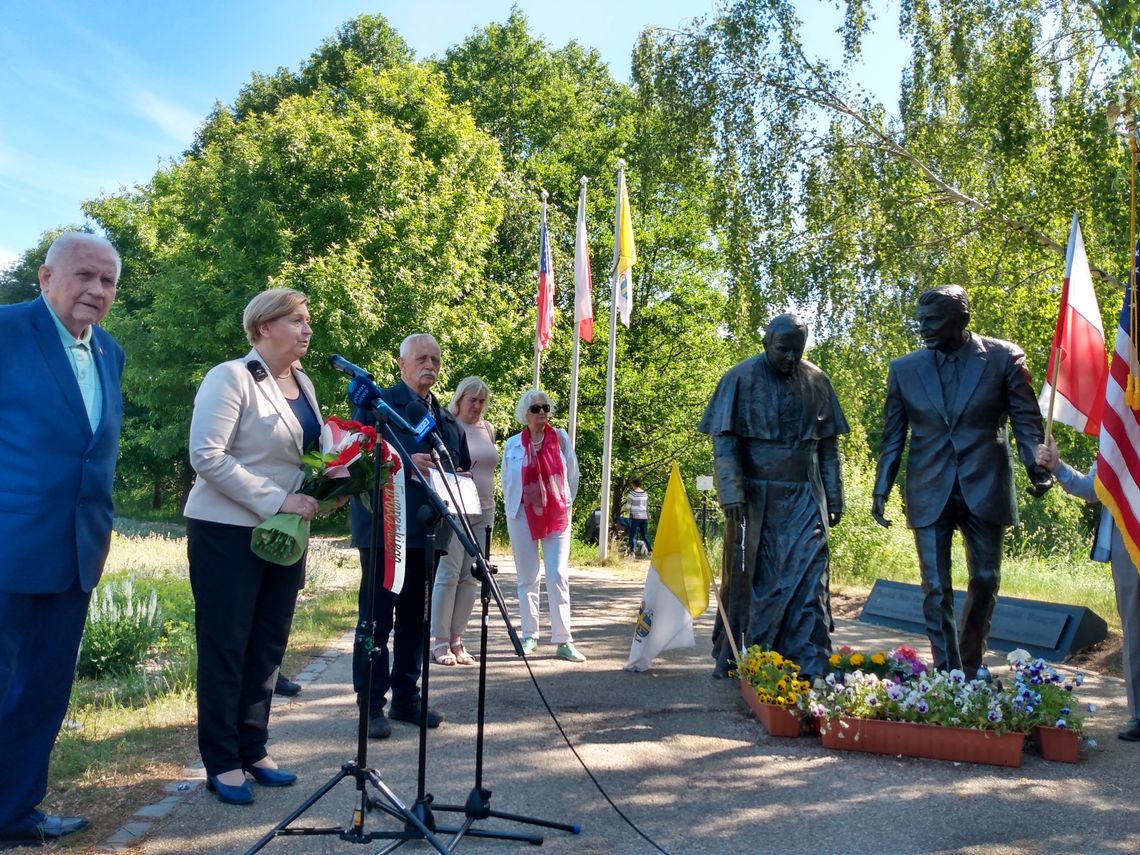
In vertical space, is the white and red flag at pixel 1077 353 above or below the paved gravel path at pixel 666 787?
above

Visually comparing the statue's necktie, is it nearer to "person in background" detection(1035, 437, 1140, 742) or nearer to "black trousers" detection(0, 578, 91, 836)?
"person in background" detection(1035, 437, 1140, 742)

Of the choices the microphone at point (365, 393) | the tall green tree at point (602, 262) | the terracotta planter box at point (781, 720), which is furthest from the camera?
the tall green tree at point (602, 262)

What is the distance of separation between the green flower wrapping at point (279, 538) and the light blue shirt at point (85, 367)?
796 millimetres

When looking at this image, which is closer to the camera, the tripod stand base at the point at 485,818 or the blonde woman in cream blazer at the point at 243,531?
the tripod stand base at the point at 485,818

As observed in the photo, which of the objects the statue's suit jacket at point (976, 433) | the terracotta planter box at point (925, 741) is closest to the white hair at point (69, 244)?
the terracotta planter box at point (925, 741)

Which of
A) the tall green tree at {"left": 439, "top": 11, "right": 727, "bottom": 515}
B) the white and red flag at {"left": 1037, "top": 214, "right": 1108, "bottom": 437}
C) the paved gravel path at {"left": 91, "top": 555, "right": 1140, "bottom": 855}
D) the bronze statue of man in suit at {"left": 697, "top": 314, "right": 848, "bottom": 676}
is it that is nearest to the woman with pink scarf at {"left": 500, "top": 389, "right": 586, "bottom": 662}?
the paved gravel path at {"left": 91, "top": 555, "right": 1140, "bottom": 855}

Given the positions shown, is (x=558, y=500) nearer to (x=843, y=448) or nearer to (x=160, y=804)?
(x=160, y=804)

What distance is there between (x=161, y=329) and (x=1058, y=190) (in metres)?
26.2

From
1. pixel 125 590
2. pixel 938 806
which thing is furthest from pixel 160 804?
pixel 125 590

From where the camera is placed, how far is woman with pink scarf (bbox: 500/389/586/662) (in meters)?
8.05

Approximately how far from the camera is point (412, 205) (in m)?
28.8

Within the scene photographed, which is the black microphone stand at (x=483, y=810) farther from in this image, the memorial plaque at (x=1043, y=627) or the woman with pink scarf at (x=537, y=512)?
the memorial plaque at (x=1043, y=627)

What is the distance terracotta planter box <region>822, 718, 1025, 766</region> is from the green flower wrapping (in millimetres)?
3118

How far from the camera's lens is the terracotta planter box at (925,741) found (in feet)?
17.5
